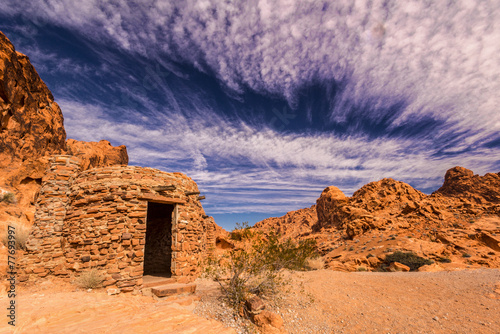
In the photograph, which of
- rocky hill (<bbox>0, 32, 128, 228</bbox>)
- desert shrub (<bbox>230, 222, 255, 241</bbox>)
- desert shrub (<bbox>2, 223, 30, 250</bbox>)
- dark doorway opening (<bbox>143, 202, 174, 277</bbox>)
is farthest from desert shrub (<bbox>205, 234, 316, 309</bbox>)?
rocky hill (<bbox>0, 32, 128, 228</bbox>)

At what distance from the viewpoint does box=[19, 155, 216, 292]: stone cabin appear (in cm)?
741

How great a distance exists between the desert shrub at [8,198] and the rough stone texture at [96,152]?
1444 cm

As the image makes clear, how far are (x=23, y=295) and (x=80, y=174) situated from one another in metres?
4.28

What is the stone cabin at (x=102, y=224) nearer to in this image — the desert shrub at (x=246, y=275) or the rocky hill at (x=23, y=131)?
the desert shrub at (x=246, y=275)

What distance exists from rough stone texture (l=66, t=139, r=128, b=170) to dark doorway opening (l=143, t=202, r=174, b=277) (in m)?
14.9

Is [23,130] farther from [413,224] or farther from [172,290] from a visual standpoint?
[413,224]

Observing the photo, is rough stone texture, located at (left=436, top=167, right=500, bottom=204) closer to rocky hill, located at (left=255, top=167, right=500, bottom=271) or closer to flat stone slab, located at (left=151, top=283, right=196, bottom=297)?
rocky hill, located at (left=255, top=167, right=500, bottom=271)

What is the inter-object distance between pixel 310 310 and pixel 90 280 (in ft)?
23.5

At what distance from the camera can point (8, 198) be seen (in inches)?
401

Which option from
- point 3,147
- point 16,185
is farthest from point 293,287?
point 3,147

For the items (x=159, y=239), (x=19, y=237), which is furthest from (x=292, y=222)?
(x=19, y=237)

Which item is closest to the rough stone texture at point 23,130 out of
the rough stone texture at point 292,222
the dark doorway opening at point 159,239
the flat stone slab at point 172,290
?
the dark doorway opening at point 159,239

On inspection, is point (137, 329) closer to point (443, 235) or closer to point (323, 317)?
point (323, 317)

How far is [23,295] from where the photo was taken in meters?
6.32
